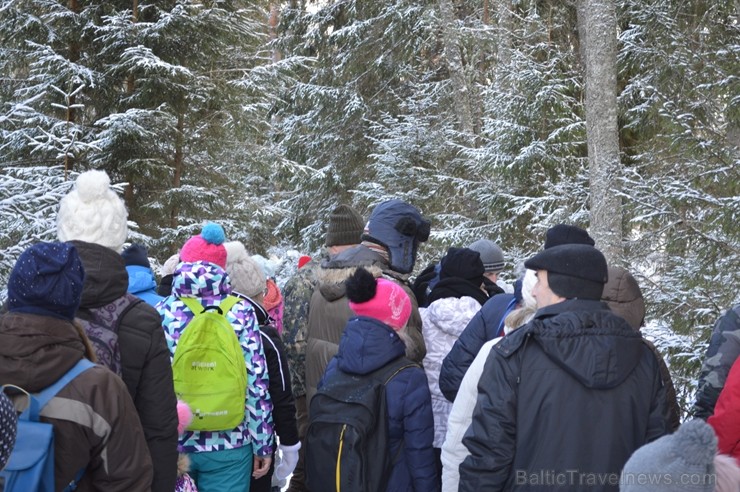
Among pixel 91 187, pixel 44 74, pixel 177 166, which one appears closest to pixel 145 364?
pixel 91 187

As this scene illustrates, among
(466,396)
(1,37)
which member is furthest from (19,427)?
(1,37)

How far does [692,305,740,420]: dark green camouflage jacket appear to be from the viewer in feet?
12.6

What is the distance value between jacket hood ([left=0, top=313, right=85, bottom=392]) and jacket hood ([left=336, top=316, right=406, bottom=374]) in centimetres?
186

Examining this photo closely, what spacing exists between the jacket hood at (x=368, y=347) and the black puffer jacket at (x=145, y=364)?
3.86ft

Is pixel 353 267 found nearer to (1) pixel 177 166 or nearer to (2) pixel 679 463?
(2) pixel 679 463

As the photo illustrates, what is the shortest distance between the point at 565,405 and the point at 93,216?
2.44 m

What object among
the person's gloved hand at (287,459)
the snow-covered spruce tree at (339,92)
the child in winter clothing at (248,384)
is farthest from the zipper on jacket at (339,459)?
the snow-covered spruce tree at (339,92)

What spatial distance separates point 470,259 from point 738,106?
408 centimetres

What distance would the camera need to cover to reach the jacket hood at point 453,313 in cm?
518

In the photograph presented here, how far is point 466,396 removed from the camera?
3.50m

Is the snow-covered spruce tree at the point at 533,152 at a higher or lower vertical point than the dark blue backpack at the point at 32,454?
higher

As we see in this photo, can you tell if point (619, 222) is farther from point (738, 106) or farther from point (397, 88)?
point (397, 88)

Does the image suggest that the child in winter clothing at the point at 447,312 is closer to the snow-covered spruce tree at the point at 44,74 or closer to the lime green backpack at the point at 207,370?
the lime green backpack at the point at 207,370

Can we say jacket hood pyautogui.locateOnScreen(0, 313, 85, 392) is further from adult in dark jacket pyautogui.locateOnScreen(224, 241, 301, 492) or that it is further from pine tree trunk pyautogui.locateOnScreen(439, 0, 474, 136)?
pine tree trunk pyautogui.locateOnScreen(439, 0, 474, 136)
